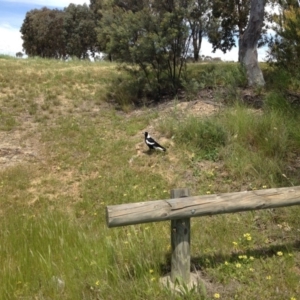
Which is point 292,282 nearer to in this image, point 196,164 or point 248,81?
point 196,164

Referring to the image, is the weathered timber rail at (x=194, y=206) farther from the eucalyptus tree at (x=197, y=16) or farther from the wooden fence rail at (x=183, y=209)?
the eucalyptus tree at (x=197, y=16)

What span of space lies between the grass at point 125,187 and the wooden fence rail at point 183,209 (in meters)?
0.35

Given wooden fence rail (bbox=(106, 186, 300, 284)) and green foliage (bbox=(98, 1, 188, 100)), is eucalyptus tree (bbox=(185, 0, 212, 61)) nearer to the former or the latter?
green foliage (bbox=(98, 1, 188, 100))

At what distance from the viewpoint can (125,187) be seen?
6453 mm

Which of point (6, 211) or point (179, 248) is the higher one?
point (179, 248)

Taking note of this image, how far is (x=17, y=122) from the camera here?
9.60 meters

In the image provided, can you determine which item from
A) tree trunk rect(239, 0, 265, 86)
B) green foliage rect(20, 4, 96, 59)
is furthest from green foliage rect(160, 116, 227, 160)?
green foliage rect(20, 4, 96, 59)

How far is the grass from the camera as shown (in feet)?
12.4

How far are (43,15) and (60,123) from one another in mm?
35018

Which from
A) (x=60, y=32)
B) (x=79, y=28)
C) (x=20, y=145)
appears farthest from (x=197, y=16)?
(x=60, y=32)

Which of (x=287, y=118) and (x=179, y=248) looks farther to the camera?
(x=287, y=118)

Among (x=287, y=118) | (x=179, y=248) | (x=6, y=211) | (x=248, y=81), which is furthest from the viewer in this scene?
(x=248, y=81)

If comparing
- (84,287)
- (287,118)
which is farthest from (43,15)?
(84,287)

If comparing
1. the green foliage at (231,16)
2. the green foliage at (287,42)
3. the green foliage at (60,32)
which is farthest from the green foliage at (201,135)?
the green foliage at (60,32)
